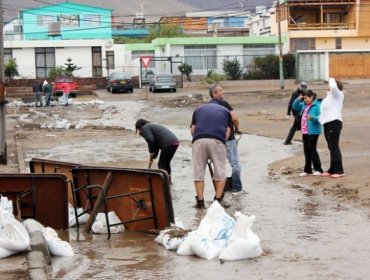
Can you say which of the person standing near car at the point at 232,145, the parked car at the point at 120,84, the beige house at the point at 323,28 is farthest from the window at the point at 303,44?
the person standing near car at the point at 232,145

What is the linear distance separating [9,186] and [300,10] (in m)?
67.3

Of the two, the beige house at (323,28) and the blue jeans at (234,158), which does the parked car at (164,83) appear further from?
the blue jeans at (234,158)

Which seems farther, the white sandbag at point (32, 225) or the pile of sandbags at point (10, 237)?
the white sandbag at point (32, 225)

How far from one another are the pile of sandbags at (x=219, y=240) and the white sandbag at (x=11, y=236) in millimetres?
1550

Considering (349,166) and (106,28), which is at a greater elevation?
(106,28)

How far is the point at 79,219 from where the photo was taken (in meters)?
10.5

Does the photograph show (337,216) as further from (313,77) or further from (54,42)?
(54,42)

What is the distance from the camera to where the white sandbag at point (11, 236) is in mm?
8164

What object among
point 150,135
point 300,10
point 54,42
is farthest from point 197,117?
point 300,10

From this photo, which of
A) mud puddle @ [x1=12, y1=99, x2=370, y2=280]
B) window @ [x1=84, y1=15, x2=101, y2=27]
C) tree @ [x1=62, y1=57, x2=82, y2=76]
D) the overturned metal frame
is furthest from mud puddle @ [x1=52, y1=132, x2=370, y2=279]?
window @ [x1=84, y1=15, x2=101, y2=27]

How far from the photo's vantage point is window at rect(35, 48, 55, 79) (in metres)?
68.4

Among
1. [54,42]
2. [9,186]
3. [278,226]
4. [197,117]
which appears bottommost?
[278,226]

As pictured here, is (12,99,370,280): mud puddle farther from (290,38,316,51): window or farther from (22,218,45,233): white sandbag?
(290,38,316,51): window

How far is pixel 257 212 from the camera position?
36.7 ft
